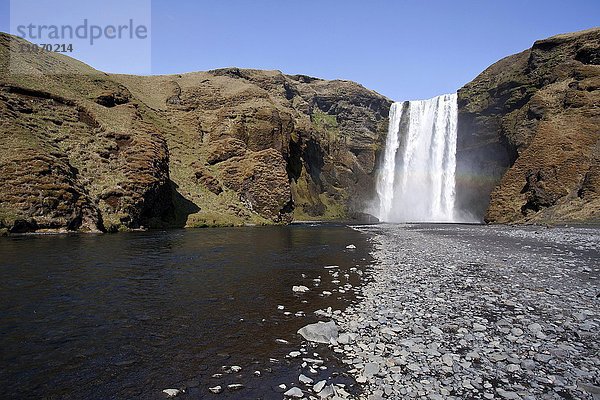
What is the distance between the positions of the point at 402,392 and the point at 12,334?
817cm

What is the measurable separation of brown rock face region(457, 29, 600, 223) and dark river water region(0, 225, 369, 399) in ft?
162

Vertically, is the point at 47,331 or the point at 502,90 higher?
the point at 502,90

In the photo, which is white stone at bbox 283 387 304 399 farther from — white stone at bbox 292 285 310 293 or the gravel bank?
white stone at bbox 292 285 310 293

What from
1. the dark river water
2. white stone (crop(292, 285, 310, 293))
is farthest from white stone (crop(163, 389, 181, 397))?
white stone (crop(292, 285, 310, 293))

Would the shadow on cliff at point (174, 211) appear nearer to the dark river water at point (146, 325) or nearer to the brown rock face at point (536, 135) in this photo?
the dark river water at point (146, 325)

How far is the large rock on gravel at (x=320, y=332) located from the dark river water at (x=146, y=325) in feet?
1.08

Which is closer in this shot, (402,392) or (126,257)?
(402,392)

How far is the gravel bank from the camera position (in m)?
5.82

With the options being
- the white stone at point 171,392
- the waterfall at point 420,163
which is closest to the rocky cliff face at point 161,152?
the waterfall at point 420,163

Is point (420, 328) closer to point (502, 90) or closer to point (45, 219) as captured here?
point (45, 219)

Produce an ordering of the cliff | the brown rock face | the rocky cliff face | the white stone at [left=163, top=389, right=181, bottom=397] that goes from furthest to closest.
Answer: the brown rock face → the cliff → the rocky cliff face → the white stone at [left=163, top=389, right=181, bottom=397]

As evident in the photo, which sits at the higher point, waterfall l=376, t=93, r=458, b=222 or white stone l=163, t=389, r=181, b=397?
waterfall l=376, t=93, r=458, b=222

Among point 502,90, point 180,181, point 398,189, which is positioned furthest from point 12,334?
point 398,189

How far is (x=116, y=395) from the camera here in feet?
18.7
